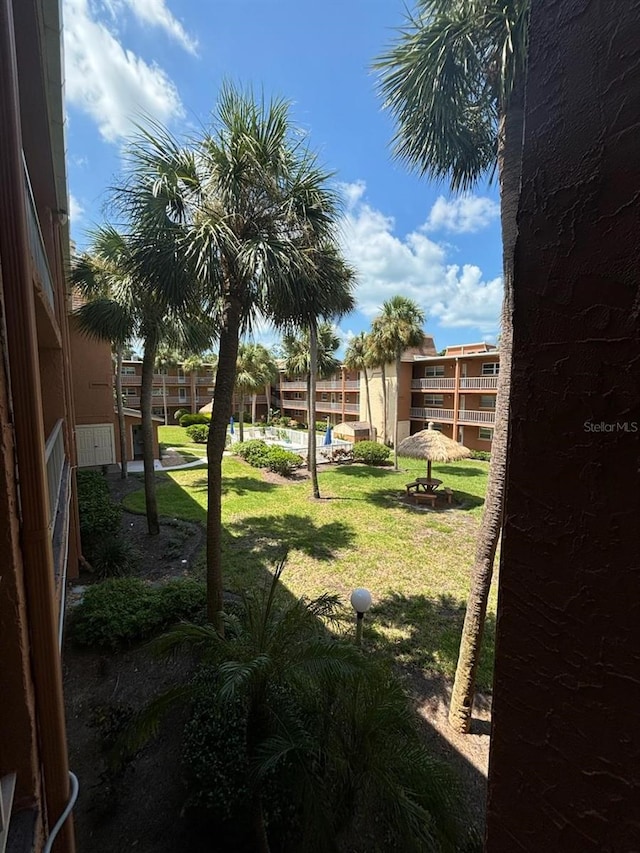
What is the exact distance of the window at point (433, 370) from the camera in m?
29.2

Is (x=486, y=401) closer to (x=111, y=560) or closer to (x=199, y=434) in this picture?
(x=199, y=434)

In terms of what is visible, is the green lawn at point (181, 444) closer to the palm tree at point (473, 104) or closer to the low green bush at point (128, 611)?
the low green bush at point (128, 611)

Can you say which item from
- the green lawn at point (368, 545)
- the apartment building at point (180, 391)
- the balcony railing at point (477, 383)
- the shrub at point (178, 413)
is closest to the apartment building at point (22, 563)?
the green lawn at point (368, 545)

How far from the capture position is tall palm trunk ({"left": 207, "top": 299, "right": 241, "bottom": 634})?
6.17 m

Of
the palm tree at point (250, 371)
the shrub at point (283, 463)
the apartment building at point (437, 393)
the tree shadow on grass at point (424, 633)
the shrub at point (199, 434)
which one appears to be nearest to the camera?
the tree shadow on grass at point (424, 633)

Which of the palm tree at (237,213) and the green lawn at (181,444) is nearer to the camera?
the palm tree at (237,213)

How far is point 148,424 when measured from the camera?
1172 centimetres

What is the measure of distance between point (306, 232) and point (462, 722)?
766 centimetres

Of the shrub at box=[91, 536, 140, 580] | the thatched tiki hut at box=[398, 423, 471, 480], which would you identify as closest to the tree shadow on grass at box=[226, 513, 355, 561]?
the shrub at box=[91, 536, 140, 580]

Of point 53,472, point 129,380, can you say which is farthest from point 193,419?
point 53,472

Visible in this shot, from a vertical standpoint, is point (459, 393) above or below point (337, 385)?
below

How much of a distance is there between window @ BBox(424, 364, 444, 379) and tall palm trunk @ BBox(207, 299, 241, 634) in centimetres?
2520

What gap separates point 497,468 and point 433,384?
24.8m

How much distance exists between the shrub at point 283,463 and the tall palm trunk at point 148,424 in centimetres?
923
